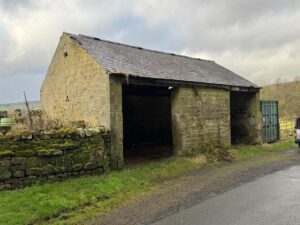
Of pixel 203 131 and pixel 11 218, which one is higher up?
pixel 203 131

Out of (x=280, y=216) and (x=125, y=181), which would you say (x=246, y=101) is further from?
(x=280, y=216)

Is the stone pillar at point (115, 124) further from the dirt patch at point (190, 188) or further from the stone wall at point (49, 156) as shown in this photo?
the dirt patch at point (190, 188)

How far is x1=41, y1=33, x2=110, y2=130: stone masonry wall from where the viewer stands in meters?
12.0

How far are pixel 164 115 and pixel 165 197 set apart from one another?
12654 mm

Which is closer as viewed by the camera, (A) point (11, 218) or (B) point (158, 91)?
(A) point (11, 218)

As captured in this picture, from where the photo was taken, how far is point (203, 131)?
14977 mm

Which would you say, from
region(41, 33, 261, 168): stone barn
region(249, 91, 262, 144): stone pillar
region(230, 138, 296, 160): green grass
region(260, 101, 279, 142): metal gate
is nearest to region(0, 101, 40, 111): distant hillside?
region(41, 33, 261, 168): stone barn

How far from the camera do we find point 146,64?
1445cm

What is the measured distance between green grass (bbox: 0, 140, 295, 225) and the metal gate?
32.2 ft

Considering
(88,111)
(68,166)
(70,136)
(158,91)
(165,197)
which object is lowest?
(165,197)

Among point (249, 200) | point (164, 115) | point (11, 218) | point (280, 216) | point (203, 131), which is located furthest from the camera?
point (164, 115)

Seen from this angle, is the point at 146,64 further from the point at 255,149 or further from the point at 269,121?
the point at 269,121

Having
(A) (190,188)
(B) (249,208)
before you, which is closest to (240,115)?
(A) (190,188)

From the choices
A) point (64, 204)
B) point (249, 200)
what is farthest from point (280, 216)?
point (64, 204)
